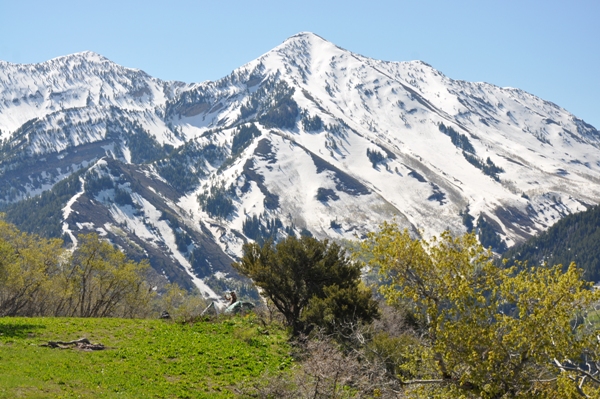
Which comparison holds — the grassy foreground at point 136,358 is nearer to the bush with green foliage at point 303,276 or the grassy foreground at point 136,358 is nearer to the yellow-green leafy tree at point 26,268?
the bush with green foliage at point 303,276

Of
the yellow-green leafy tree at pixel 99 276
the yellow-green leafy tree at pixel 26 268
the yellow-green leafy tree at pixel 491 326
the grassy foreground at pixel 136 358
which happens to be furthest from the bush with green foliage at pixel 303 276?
the yellow-green leafy tree at pixel 491 326

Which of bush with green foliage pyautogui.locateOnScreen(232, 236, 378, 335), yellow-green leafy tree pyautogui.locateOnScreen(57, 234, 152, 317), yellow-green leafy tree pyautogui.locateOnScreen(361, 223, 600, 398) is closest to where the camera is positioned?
yellow-green leafy tree pyautogui.locateOnScreen(361, 223, 600, 398)

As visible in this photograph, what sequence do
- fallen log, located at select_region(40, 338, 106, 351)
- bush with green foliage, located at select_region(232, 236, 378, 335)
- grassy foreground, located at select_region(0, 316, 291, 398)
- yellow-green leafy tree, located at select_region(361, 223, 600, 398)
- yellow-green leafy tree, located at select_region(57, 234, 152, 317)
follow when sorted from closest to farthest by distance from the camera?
yellow-green leafy tree, located at select_region(361, 223, 600, 398) → grassy foreground, located at select_region(0, 316, 291, 398) → fallen log, located at select_region(40, 338, 106, 351) → bush with green foliage, located at select_region(232, 236, 378, 335) → yellow-green leafy tree, located at select_region(57, 234, 152, 317)

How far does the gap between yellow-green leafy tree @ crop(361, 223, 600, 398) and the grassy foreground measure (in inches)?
592

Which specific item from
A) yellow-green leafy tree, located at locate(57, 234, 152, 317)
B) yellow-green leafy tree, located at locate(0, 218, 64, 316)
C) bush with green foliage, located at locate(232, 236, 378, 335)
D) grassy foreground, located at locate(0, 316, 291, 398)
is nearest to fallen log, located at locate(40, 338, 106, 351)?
grassy foreground, located at locate(0, 316, 291, 398)

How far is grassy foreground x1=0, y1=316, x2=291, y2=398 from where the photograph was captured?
2938 centimetres

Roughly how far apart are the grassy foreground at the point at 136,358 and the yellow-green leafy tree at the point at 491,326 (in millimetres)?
15036

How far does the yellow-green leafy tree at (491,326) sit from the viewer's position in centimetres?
2108

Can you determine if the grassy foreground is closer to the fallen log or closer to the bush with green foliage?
the fallen log

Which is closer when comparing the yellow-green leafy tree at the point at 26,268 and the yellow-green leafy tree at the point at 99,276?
the yellow-green leafy tree at the point at 26,268

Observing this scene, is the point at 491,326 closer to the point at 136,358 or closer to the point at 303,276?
the point at 136,358

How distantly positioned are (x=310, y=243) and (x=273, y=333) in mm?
9893

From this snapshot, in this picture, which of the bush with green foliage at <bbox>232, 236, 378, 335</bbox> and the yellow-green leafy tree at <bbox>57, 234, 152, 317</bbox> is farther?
the yellow-green leafy tree at <bbox>57, 234, 152, 317</bbox>

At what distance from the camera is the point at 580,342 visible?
2114 cm
